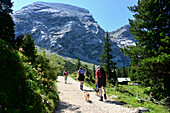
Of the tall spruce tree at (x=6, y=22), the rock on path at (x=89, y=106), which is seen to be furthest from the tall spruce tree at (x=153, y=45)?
the tall spruce tree at (x=6, y=22)

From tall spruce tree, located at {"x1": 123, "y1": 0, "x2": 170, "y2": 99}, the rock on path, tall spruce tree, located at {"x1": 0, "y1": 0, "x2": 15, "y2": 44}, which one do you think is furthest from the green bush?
tall spruce tree, located at {"x1": 0, "y1": 0, "x2": 15, "y2": 44}

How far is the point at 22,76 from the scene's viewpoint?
4.13 metres

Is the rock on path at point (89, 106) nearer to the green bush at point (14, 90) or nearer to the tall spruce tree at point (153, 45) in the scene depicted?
the green bush at point (14, 90)

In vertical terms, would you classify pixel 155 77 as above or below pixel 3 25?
below

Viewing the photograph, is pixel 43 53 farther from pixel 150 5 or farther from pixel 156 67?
pixel 150 5

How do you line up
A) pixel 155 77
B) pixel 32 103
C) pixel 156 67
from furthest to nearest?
pixel 155 77 → pixel 156 67 → pixel 32 103

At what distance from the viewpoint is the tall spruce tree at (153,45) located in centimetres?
967

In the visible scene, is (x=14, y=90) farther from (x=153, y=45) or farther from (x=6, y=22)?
(x=6, y=22)

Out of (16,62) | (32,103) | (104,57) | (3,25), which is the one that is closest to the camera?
(32,103)

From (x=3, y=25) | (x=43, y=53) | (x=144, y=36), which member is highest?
(x=3, y=25)

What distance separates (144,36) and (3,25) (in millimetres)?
23343

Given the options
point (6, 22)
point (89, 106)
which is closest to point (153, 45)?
point (89, 106)

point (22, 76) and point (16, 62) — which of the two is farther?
point (16, 62)

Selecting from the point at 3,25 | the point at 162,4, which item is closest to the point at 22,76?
the point at 162,4
